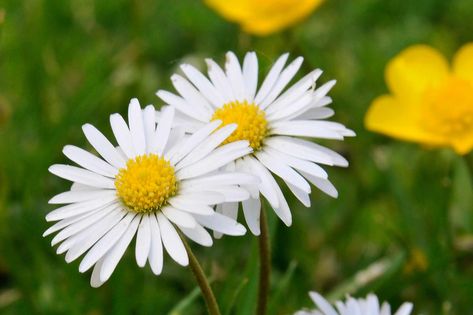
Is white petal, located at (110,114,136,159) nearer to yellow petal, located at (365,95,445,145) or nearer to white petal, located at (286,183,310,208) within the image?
white petal, located at (286,183,310,208)

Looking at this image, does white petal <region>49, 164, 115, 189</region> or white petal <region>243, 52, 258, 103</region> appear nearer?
white petal <region>49, 164, 115, 189</region>

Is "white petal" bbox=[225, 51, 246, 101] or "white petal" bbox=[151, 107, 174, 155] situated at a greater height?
"white petal" bbox=[225, 51, 246, 101]

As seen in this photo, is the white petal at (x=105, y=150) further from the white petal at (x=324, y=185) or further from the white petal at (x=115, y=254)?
the white petal at (x=324, y=185)

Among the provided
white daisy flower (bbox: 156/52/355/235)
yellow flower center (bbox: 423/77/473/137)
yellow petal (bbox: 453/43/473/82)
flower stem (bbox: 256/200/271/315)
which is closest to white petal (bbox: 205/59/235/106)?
white daisy flower (bbox: 156/52/355/235)

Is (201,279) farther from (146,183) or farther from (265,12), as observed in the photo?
(265,12)

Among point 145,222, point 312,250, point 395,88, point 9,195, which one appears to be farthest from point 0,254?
point 395,88

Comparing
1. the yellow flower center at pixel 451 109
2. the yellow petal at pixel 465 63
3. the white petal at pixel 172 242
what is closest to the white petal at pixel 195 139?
the white petal at pixel 172 242
